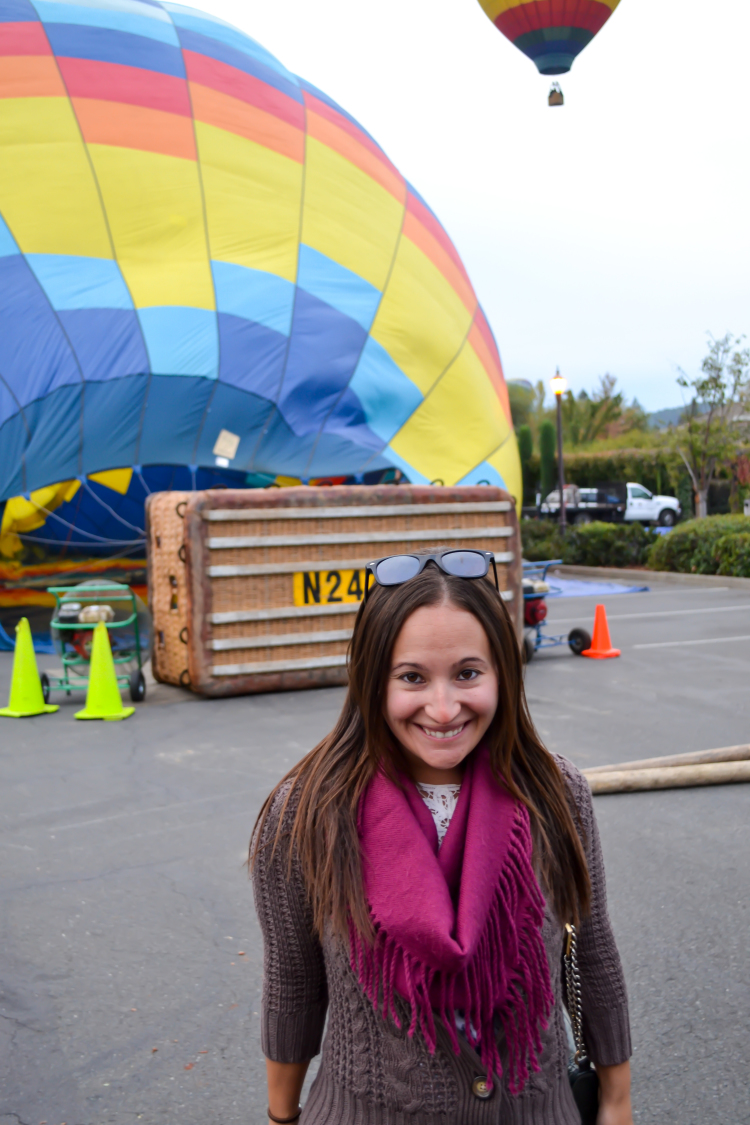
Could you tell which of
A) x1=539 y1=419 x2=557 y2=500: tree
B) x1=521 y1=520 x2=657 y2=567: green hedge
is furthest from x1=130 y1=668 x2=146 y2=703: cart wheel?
x1=539 y1=419 x2=557 y2=500: tree

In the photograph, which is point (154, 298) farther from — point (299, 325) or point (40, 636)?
point (40, 636)

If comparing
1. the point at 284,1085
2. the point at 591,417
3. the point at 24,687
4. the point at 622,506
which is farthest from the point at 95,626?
the point at 591,417

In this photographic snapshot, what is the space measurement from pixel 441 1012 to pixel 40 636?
35.7ft

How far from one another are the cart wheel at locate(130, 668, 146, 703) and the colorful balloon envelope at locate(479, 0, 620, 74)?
35.0 feet

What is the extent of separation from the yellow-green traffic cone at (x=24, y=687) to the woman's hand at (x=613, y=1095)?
6.74 m

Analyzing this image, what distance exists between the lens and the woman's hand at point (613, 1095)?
1.71m

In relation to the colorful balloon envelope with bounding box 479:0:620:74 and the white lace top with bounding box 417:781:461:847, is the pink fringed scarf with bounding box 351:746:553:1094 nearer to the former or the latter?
the white lace top with bounding box 417:781:461:847

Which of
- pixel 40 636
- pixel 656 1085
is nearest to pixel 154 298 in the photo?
pixel 40 636

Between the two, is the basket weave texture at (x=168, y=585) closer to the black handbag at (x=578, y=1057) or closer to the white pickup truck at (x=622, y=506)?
the black handbag at (x=578, y=1057)

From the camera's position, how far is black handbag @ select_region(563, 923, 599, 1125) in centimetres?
173

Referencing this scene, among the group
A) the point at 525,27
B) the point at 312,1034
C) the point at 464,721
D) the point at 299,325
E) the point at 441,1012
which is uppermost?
the point at 525,27

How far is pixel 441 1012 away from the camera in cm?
154

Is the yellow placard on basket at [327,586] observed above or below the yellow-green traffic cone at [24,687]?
above

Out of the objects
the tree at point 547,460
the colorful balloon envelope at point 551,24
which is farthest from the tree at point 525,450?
the colorful balloon envelope at point 551,24
